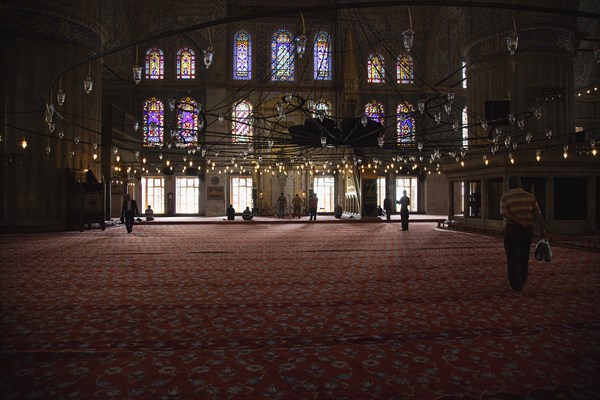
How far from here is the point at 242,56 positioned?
21938 mm

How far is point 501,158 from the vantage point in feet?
34.1

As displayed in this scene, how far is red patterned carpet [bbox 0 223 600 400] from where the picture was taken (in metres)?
2.07

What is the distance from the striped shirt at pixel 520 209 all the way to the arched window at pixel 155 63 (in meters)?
20.2

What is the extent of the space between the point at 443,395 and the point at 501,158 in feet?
31.2

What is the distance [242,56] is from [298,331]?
68.1 feet

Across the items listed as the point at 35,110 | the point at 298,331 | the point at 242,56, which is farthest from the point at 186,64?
the point at 298,331

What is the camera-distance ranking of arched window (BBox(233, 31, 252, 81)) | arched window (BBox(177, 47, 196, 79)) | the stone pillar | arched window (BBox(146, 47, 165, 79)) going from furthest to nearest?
1. arched window (BBox(233, 31, 252, 81))
2. arched window (BBox(177, 47, 196, 79))
3. arched window (BBox(146, 47, 165, 79))
4. the stone pillar

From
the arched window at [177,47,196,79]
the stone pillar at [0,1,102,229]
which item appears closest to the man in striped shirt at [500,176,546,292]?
the stone pillar at [0,1,102,229]

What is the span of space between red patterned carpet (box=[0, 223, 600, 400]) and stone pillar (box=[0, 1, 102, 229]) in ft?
21.2

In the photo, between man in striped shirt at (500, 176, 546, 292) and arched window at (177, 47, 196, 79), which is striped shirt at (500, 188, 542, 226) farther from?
arched window at (177, 47, 196, 79)

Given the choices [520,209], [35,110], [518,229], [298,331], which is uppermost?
[35,110]

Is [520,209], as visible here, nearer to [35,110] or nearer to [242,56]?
[35,110]

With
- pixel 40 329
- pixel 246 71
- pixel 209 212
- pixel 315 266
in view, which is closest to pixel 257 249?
pixel 315 266

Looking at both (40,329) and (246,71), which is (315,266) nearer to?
(40,329)
